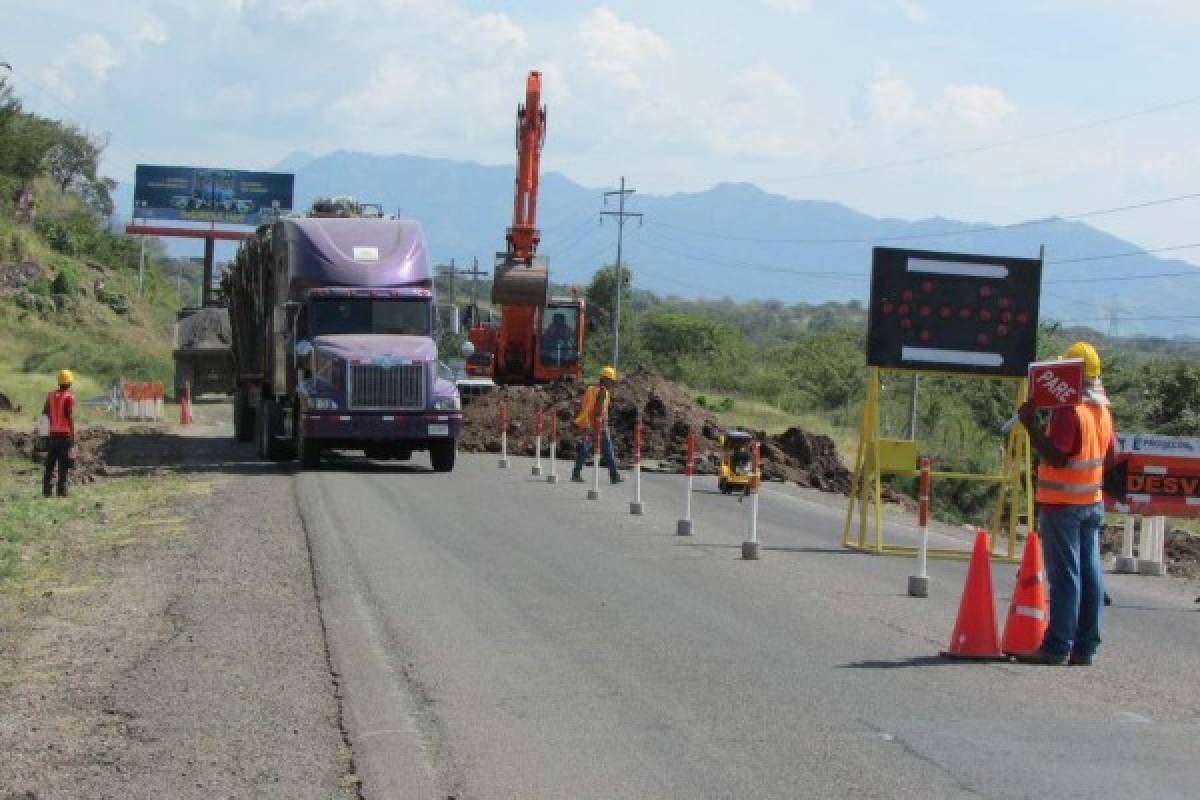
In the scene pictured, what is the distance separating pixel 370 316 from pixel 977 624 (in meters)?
18.8

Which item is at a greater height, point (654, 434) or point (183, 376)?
point (183, 376)

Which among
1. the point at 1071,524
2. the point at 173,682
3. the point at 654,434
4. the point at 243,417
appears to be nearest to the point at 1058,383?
the point at 1071,524

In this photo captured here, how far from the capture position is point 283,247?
29734 mm

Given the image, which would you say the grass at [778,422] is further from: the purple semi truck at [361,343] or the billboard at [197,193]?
the billboard at [197,193]

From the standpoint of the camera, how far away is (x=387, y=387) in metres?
28.1

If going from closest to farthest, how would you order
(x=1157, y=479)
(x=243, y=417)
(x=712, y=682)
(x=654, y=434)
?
(x=712, y=682)
(x=1157, y=479)
(x=243, y=417)
(x=654, y=434)

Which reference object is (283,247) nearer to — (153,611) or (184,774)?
(153,611)

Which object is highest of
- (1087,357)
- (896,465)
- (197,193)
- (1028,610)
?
(197,193)

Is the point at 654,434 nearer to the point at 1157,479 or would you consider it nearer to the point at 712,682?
the point at 1157,479

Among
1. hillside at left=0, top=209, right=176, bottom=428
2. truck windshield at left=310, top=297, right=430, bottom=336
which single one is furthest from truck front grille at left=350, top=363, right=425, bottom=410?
hillside at left=0, top=209, right=176, bottom=428

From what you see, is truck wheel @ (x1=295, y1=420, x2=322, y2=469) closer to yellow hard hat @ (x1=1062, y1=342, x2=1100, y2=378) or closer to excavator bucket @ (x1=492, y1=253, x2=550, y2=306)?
excavator bucket @ (x1=492, y1=253, x2=550, y2=306)

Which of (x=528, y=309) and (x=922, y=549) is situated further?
(x=528, y=309)

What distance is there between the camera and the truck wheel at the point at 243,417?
122ft

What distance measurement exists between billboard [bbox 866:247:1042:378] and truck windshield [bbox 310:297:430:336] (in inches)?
464
